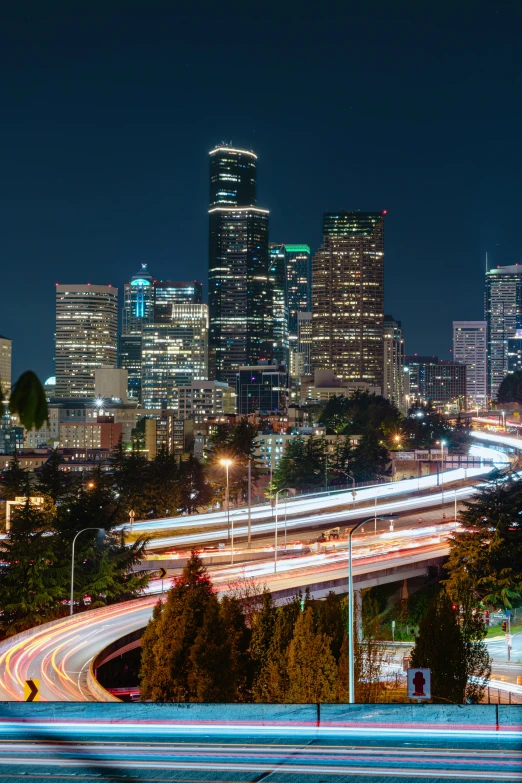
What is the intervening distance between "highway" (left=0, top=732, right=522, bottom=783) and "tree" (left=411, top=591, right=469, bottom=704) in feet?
49.0

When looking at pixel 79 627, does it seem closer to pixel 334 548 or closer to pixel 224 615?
pixel 224 615

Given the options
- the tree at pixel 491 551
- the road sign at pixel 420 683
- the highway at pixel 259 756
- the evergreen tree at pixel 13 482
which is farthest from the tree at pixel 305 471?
the highway at pixel 259 756

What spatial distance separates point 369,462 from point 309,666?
3475 inches

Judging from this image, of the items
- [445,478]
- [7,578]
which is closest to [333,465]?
[445,478]

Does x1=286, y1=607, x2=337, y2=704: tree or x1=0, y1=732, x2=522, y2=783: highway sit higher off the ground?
x1=0, y1=732, x2=522, y2=783: highway

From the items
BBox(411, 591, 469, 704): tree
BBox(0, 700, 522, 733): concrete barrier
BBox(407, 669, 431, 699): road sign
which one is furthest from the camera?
BBox(411, 591, 469, 704): tree

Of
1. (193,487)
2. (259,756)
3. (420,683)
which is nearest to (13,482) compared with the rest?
(193,487)

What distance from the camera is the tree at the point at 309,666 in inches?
1221

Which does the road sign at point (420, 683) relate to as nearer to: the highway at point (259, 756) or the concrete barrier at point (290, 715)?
the concrete barrier at point (290, 715)

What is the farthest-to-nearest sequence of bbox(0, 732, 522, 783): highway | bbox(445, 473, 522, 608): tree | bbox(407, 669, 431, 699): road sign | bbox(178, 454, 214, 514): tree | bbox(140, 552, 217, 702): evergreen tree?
bbox(178, 454, 214, 514): tree, bbox(445, 473, 522, 608): tree, bbox(140, 552, 217, 702): evergreen tree, bbox(407, 669, 431, 699): road sign, bbox(0, 732, 522, 783): highway

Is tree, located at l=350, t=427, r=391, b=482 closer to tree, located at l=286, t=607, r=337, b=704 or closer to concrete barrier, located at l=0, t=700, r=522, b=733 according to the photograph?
tree, located at l=286, t=607, r=337, b=704

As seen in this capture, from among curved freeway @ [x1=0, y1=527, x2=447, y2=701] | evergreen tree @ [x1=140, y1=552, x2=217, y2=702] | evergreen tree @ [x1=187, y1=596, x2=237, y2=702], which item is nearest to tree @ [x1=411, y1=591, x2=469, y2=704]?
evergreen tree @ [x1=187, y1=596, x2=237, y2=702]

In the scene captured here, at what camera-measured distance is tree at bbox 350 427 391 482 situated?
116875 millimetres

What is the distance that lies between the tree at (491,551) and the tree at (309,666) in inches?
763
